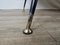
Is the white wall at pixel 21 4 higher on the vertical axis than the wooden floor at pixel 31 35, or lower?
lower

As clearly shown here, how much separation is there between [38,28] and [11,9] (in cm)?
77

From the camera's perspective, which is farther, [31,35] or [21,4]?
[21,4]

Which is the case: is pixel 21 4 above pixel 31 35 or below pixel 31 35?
below

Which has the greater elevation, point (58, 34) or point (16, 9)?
point (58, 34)

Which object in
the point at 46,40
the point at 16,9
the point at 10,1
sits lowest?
the point at 16,9

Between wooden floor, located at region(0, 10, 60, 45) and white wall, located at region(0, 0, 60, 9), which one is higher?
wooden floor, located at region(0, 10, 60, 45)

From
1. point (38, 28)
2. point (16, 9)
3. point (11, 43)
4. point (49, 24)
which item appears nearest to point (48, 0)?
point (16, 9)

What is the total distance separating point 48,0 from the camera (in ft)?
6.26

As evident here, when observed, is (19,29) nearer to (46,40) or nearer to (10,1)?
(46,40)

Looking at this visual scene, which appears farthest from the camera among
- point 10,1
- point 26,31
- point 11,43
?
point 10,1

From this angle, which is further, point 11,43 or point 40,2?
point 40,2

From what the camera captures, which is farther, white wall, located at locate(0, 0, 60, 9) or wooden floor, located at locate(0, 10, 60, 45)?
white wall, located at locate(0, 0, 60, 9)

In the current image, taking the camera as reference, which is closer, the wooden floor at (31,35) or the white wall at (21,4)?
the wooden floor at (31,35)

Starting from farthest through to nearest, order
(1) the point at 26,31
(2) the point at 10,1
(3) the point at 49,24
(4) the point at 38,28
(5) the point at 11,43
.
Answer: (2) the point at 10,1, (3) the point at 49,24, (4) the point at 38,28, (1) the point at 26,31, (5) the point at 11,43
